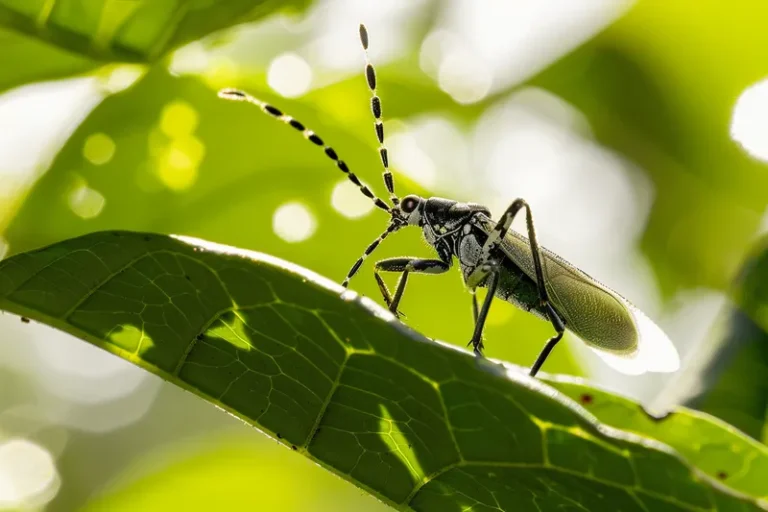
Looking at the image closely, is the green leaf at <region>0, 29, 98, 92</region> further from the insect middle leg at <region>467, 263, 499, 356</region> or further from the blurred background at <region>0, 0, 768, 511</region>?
the insect middle leg at <region>467, 263, 499, 356</region>

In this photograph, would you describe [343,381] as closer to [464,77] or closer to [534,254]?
[534,254]

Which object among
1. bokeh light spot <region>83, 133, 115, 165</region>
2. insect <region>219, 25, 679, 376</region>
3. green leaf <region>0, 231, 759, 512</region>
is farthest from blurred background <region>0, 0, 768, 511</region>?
green leaf <region>0, 231, 759, 512</region>

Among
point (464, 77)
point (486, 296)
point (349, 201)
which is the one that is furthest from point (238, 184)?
point (464, 77)

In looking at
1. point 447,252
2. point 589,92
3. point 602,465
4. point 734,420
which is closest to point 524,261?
point 447,252

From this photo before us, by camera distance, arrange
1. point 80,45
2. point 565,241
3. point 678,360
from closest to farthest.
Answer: point 80,45 → point 678,360 → point 565,241

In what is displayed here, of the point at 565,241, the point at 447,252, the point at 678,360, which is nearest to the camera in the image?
the point at 678,360

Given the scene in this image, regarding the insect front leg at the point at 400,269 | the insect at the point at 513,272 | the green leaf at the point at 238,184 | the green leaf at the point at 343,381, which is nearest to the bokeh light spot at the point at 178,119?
the green leaf at the point at 238,184

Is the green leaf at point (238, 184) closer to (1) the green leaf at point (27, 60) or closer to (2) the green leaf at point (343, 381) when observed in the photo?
(1) the green leaf at point (27, 60)

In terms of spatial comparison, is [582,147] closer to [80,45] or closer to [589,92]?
[589,92]

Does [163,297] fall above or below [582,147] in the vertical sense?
below
